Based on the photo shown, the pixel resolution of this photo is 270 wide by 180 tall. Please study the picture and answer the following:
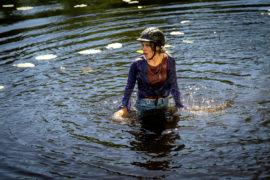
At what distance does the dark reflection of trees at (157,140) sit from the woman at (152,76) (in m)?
0.25

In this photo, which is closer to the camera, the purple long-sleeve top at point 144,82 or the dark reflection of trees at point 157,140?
the dark reflection of trees at point 157,140

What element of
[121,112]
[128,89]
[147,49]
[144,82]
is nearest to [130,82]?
[128,89]

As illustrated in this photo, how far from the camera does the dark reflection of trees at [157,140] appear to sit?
12.5 feet

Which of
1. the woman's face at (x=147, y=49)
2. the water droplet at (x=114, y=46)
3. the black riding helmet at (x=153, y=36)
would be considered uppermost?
the black riding helmet at (x=153, y=36)

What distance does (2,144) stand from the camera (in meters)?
4.52

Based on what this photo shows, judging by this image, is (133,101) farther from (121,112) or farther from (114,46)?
(114,46)

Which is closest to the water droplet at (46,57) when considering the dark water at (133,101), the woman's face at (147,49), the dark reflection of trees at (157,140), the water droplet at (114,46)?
the dark water at (133,101)

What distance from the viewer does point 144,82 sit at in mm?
4828

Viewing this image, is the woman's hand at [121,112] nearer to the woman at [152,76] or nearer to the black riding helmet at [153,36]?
the woman at [152,76]

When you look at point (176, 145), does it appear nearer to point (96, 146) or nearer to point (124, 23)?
point (96, 146)

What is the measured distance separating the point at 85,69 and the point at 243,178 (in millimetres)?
4810

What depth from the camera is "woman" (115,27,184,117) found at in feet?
14.8

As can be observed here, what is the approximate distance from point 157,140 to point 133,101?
5.06ft

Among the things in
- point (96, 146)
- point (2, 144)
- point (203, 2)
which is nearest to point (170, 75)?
point (96, 146)
